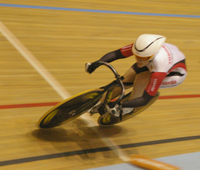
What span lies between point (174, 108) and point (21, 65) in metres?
2.21

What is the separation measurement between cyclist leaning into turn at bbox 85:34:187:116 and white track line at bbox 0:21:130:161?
1.30ft

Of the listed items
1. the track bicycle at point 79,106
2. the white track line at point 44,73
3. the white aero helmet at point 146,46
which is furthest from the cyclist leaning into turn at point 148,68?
the white track line at point 44,73

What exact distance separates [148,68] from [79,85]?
131 centimetres

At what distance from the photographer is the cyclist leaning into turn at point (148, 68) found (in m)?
2.63

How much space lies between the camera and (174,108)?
12.8 ft

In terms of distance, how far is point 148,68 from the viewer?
2914 mm

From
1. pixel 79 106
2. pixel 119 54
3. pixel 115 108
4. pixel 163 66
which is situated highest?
pixel 119 54

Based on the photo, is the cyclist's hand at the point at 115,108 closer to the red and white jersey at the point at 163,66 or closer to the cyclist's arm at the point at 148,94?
the cyclist's arm at the point at 148,94

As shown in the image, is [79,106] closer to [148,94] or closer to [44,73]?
[148,94]

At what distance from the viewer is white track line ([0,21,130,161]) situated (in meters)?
3.04

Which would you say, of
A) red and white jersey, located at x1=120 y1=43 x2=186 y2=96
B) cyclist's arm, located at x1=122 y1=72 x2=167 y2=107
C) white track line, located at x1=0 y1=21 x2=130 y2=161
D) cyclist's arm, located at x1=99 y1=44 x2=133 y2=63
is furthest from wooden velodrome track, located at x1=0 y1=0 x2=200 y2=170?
cyclist's arm, located at x1=99 y1=44 x2=133 y2=63

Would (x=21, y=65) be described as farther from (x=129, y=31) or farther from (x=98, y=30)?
(x=129, y=31)

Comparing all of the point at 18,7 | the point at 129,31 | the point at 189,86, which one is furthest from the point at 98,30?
the point at 189,86

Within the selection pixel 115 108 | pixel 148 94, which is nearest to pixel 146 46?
pixel 148 94
